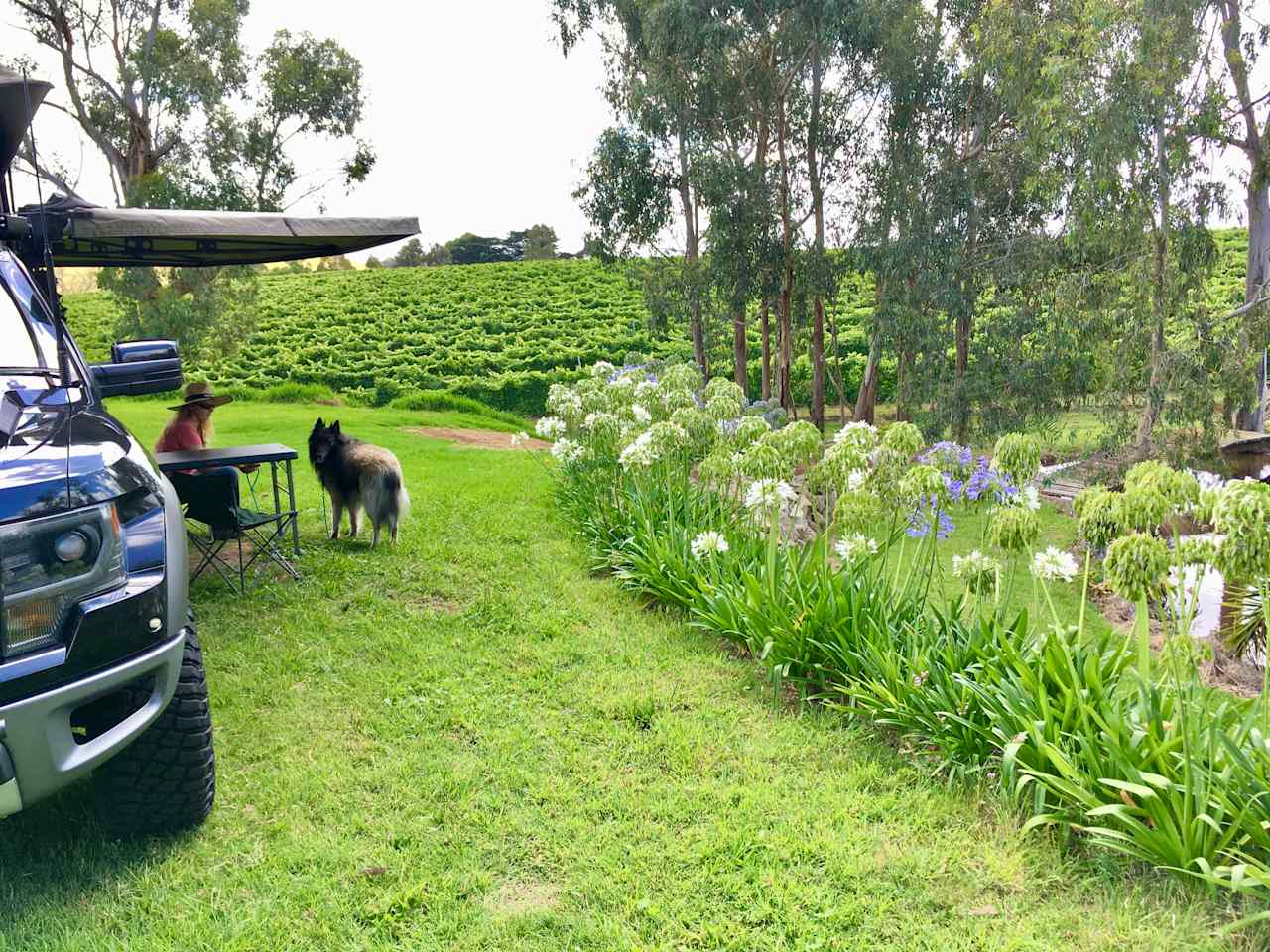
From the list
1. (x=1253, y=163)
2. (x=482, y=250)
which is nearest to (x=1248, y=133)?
(x=1253, y=163)

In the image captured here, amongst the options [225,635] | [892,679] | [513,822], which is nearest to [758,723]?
[892,679]

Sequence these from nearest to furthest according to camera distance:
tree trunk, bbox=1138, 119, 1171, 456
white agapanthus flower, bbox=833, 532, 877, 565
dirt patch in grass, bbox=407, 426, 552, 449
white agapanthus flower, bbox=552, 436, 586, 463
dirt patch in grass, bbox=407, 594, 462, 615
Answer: white agapanthus flower, bbox=833, 532, 877, 565, dirt patch in grass, bbox=407, 594, 462, 615, white agapanthus flower, bbox=552, 436, 586, 463, tree trunk, bbox=1138, 119, 1171, 456, dirt patch in grass, bbox=407, 426, 552, 449

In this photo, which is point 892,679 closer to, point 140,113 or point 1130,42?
point 1130,42

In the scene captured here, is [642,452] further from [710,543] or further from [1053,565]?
[1053,565]

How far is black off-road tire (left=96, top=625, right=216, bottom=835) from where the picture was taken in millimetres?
2838

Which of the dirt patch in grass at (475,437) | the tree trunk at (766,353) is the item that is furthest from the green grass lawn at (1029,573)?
the dirt patch in grass at (475,437)

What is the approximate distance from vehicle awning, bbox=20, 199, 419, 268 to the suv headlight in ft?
7.32

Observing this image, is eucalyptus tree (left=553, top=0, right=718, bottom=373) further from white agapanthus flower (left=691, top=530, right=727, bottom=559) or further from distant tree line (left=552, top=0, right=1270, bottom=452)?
white agapanthus flower (left=691, top=530, right=727, bottom=559)

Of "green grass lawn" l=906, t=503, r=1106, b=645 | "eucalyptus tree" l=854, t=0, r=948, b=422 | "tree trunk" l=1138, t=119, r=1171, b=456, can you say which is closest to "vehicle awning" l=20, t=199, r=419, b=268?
"green grass lawn" l=906, t=503, r=1106, b=645

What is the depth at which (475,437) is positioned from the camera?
Answer: 1766 centimetres

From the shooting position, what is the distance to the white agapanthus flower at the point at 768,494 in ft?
15.6

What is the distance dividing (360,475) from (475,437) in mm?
10693

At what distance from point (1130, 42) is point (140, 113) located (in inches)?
619

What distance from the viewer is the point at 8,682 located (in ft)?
7.26
